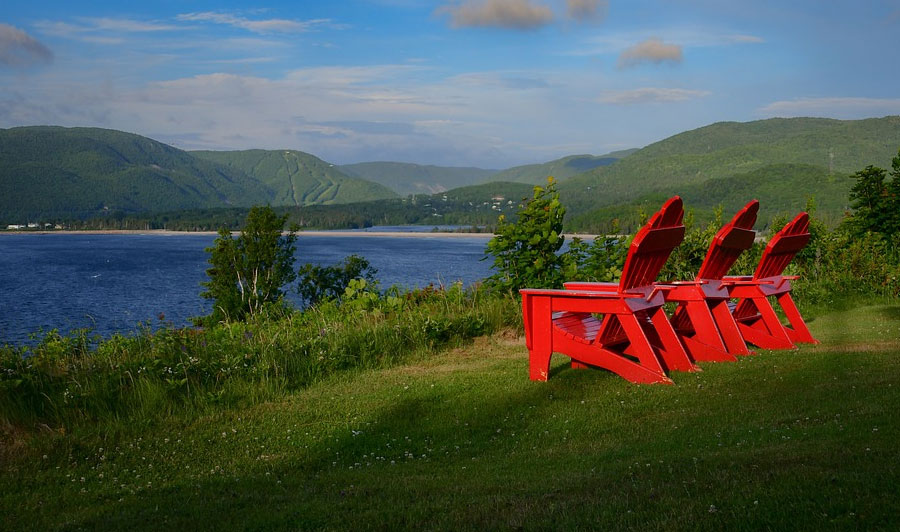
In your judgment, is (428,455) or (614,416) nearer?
(428,455)

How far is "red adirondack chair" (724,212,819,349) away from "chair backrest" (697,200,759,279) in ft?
1.56

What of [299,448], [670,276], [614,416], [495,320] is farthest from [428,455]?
[670,276]

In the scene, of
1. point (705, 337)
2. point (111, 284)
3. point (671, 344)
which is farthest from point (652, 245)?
point (111, 284)

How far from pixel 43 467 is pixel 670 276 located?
11.7m

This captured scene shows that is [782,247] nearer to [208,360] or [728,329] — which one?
[728,329]

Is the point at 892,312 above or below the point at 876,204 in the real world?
below

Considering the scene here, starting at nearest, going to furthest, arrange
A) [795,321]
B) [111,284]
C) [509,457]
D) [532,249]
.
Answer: [509,457], [795,321], [532,249], [111,284]

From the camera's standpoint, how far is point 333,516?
133 inches

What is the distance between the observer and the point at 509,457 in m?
4.56

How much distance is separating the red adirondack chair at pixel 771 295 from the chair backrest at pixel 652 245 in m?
1.69

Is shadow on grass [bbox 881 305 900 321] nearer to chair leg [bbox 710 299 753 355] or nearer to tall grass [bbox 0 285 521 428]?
chair leg [bbox 710 299 753 355]

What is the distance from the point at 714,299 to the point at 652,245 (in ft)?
4.80

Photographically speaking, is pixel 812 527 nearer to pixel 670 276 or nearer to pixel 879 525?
pixel 879 525

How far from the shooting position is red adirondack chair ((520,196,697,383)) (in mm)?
6230
